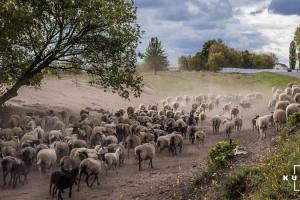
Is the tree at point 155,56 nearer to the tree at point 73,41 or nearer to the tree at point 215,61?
the tree at point 215,61

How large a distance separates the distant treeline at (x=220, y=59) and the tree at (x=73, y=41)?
10813 cm

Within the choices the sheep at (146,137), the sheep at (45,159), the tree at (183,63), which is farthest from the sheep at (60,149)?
the tree at (183,63)

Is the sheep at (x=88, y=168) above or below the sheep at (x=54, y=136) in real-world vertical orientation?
below

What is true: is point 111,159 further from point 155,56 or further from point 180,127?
point 155,56

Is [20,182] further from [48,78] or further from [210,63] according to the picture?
[210,63]

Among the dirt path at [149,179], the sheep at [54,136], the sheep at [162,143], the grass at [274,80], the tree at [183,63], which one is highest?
the tree at [183,63]

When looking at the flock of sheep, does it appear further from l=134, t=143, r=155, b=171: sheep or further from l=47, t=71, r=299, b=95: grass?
l=47, t=71, r=299, b=95: grass

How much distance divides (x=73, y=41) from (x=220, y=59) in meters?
111

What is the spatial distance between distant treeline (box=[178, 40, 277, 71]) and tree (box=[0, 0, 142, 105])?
108126mm

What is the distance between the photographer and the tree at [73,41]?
21234 millimetres

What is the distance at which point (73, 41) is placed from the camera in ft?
73.0

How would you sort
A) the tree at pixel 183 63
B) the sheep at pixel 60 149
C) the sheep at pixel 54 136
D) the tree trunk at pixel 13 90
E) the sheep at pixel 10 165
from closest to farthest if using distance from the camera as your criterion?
1. the sheep at pixel 10 165
2. the tree trunk at pixel 13 90
3. the sheep at pixel 60 149
4. the sheep at pixel 54 136
5. the tree at pixel 183 63

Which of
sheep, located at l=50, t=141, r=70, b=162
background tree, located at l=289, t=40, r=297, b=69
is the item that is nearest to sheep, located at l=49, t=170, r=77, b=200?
sheep, located at l=50, t=141, r=70, b=162

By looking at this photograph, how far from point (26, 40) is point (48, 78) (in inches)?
1643
